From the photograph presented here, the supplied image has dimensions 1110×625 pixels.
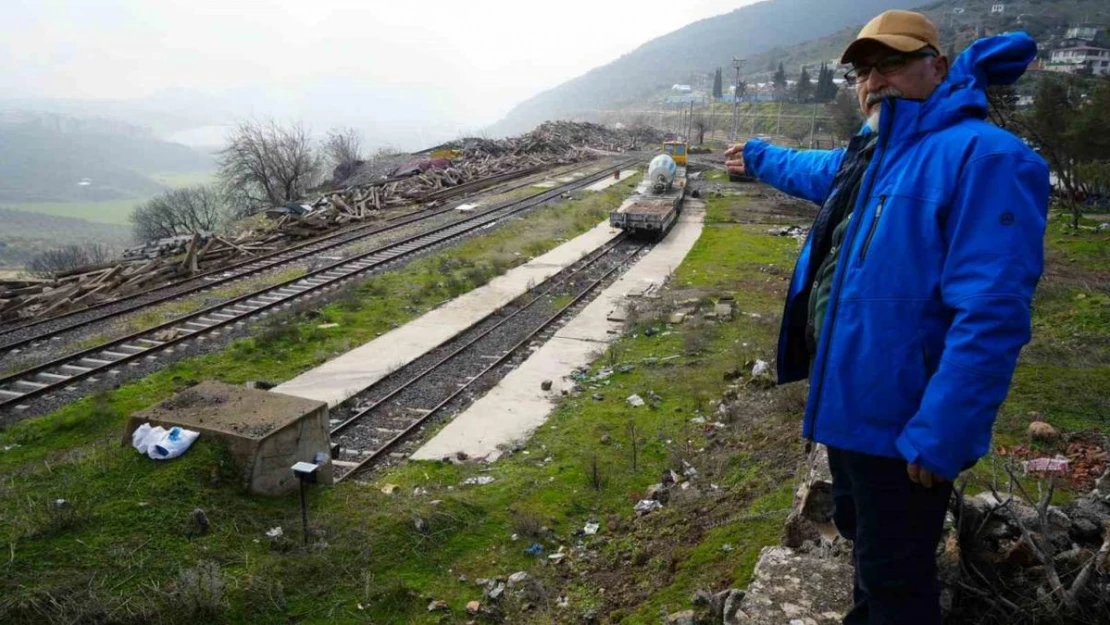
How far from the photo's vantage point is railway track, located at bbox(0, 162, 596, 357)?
11547mm

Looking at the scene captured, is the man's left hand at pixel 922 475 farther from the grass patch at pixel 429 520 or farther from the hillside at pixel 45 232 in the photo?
the hillside at pixel 45 232

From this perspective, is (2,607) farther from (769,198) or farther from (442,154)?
(442,154)

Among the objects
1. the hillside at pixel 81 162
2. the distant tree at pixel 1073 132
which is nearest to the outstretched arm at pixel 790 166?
the distant tree at pixel 1073 132

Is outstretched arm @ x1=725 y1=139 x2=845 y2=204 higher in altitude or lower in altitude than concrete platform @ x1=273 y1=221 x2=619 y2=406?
higher

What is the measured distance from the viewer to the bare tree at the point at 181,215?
3553cm

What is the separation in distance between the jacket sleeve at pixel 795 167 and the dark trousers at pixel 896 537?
1246mm

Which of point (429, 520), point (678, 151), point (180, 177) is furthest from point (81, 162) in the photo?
point (429, 520)

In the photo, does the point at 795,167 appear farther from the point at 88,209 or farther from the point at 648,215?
the point at 88,209

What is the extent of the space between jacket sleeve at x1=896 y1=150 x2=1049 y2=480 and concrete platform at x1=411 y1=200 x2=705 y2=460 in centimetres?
634

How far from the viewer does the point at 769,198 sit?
31.6 m

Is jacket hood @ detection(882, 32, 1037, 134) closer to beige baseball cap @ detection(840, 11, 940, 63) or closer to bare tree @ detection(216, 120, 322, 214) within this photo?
beige baseball cap @ detection(840, 11, 940, 63)

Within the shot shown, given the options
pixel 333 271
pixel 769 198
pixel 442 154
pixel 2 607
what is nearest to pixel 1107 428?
pixel 2 607

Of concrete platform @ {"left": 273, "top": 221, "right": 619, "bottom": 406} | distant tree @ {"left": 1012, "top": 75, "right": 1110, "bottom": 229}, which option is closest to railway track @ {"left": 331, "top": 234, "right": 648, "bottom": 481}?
concrete platform @ {"left": 273, "top": 221, "right": 619, "bottom": 406}

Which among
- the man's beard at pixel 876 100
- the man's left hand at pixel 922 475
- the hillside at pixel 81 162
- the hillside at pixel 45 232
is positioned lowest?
the hillside at pixel 45 232
